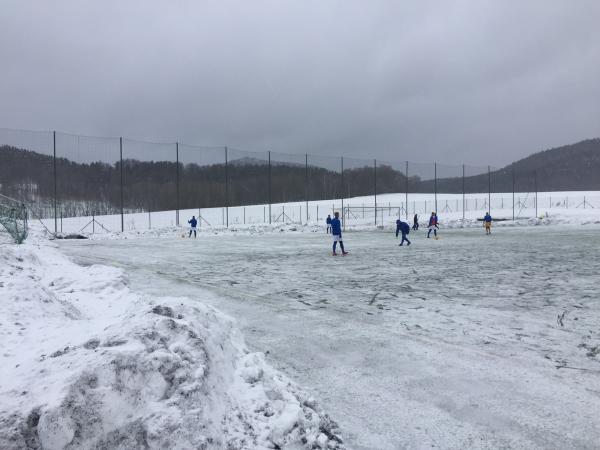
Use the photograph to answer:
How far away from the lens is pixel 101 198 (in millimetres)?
31875

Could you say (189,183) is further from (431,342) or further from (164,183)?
(431,342)

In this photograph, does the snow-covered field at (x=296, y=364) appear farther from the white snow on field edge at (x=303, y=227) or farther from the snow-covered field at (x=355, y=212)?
Result: the snow-covered field at (x=355, y=212)

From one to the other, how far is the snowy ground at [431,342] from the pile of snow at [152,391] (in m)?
0.57

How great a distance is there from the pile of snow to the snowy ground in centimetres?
57

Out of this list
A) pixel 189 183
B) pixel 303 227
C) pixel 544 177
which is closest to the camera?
pixel 303 227

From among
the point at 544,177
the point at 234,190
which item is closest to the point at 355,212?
the point at 234,190

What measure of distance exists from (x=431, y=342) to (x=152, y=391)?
3.56 metres

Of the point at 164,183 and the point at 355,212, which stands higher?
the point at 164,183

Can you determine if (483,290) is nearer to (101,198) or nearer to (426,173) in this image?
(101,198)

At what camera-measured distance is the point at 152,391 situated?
2.74 metres

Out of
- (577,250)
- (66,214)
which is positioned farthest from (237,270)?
(66,214)

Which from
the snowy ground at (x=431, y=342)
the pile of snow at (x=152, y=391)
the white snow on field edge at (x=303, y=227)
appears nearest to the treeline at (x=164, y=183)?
the white snow on field edge at (x=303, y=227)

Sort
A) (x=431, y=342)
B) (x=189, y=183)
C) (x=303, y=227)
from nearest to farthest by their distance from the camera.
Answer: (x=431, y=342)
(x=303, y=227)
(x=189, y=183)

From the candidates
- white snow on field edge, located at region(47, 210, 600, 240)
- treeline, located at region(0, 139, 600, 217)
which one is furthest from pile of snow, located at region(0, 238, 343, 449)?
treeline, located at region(0, 139, 600, 217)
